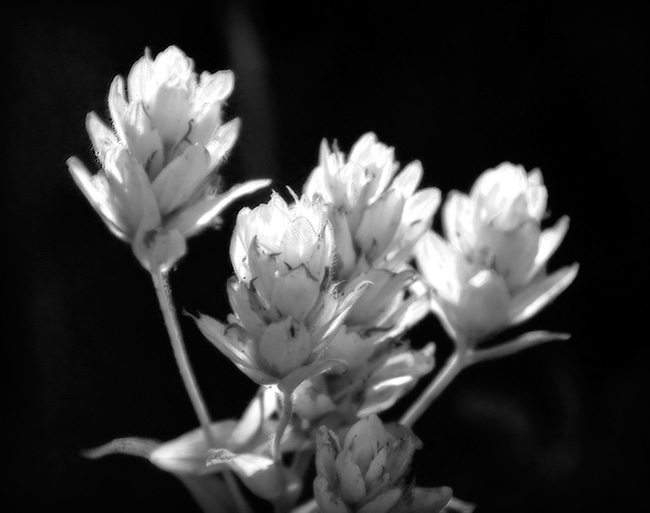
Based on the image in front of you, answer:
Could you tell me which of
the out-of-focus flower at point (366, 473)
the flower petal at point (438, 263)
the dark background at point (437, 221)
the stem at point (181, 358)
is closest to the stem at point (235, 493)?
the stem at point (181, 358)

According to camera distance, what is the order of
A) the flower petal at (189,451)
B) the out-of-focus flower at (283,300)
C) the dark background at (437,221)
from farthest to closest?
the dark background at (437,221)
the flower petal at (189,451)
the out-of-focus flower at (283,300)

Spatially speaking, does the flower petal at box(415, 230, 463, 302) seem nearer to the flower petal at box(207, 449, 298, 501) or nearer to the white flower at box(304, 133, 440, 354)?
the white flower at box(304, 133, 440, 354)

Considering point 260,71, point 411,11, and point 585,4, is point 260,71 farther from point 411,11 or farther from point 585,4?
point 585,4

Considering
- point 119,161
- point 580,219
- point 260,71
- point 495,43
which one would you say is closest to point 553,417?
point 580,219

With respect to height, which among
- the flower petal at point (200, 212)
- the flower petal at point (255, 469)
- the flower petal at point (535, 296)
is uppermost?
the flower petal at point (200, 212)

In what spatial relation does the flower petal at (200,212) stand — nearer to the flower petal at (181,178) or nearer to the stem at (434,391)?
the flower petal at (181,178)

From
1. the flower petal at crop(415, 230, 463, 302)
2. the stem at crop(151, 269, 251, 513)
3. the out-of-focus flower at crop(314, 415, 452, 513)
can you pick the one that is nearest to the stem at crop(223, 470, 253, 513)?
the stem at crop(151, 269, 251, 513)

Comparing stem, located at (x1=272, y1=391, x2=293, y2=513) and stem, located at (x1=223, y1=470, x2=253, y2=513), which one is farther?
stem, located at (x1=223, y1=470, x2=253, y2=513)
